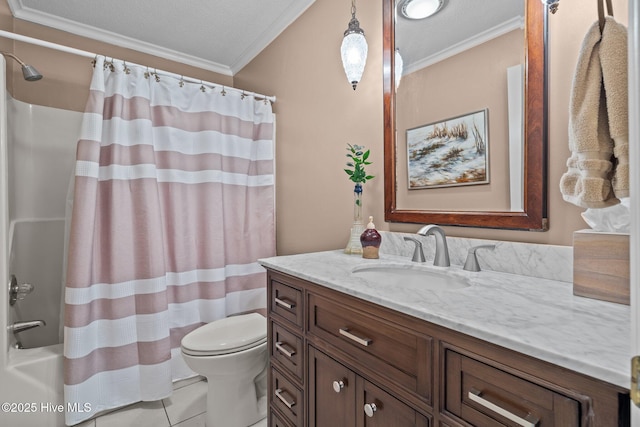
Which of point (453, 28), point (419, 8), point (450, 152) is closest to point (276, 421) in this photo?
point (450, 152)

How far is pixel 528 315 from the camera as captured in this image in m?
0.65

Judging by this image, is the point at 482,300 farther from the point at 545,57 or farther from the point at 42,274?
the point at 42,274

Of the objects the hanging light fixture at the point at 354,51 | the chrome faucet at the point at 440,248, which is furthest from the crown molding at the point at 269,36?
the chrome faucet at the point at 440,248

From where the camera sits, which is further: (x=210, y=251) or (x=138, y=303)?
(x=210, y=251)

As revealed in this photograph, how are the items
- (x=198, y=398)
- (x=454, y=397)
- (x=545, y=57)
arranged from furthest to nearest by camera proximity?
(x=198, y=398) < (x=545, y=57) < (x=454, y=397)

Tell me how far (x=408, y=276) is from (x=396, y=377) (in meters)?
0.51

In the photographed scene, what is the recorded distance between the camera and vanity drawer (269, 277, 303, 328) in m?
1.13

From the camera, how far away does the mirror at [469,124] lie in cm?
101

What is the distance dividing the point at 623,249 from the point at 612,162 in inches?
7.8

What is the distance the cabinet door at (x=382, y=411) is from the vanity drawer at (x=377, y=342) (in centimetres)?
5

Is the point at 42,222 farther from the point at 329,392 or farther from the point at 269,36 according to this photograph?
the point at 329,392

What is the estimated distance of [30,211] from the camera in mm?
1995

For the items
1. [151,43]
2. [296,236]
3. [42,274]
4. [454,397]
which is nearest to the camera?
[454,397]

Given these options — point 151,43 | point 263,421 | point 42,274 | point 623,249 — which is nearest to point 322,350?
point 623,249
